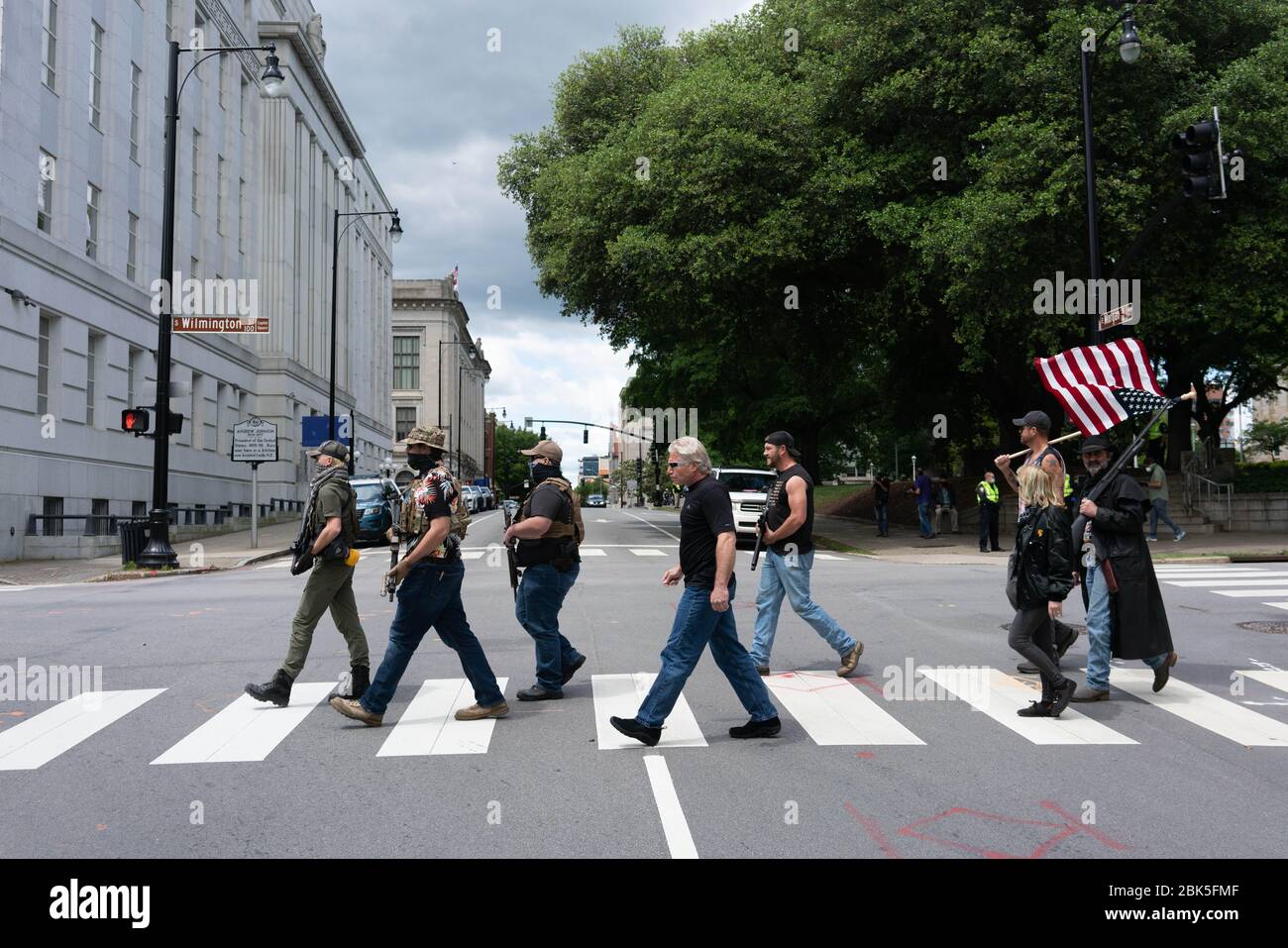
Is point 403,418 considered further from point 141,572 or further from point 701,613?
point 701,613

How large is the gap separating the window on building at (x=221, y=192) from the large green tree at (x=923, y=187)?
12.5 m

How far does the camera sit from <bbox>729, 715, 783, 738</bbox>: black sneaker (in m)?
6.54

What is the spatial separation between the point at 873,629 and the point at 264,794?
723 centimetres

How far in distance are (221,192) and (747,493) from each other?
77.0 ft

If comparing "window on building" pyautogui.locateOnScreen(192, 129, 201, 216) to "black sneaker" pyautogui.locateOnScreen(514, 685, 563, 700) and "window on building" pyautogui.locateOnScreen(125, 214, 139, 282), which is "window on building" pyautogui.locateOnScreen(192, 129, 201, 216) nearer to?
"window on building" pyautogui.locateOnScreen(125, 214, 139, 282)

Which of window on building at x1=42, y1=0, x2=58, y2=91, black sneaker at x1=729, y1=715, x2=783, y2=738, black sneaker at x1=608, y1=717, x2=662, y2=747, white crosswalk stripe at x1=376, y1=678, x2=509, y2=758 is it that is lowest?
white crosswalk stripe at x1=376, y1=678, x2=509, y2=758

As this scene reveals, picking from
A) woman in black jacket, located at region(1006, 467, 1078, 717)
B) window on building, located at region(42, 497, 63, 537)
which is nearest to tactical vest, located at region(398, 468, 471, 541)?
woman in black jacket, located at region(1006, 467, 1078, 717)

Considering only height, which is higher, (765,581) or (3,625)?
(765,581)

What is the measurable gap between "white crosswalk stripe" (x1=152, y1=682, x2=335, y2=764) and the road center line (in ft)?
7.57

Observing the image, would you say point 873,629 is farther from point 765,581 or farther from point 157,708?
point 157,708

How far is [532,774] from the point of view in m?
5.75

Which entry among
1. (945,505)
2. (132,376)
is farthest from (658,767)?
(132,376)
